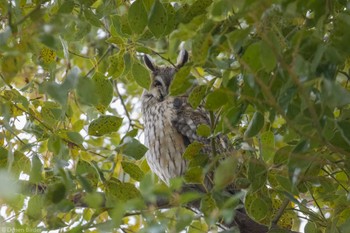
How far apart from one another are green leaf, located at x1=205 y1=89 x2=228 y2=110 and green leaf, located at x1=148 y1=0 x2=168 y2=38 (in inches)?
7.5

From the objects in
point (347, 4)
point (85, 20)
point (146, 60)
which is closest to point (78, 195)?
point (85, 20)

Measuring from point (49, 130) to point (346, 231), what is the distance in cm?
62

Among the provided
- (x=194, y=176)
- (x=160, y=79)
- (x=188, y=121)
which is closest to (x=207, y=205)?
(x=194, y=176)

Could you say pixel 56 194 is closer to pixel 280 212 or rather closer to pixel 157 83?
pixel 280 212

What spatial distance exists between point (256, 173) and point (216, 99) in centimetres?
18

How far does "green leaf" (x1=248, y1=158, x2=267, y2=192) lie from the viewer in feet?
4.06

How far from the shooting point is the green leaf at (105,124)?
137 cm

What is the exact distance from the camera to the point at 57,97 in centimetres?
106

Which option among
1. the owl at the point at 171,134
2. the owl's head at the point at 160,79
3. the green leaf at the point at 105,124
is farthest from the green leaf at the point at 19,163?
the owl's head at the point at 160,79

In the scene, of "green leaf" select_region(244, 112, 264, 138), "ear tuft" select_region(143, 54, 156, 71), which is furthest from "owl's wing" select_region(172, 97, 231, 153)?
"green leaf" select_region(244, 112, 264, 138)

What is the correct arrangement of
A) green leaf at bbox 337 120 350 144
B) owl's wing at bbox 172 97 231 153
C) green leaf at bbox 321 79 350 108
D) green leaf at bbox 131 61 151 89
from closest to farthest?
green leaf at bbox 321 79 350 108 < green leaf at bbox 337 120 350 144 < green leaf at bbox 131 61 151 89 < owl's wing at bbox 172 97 231 153

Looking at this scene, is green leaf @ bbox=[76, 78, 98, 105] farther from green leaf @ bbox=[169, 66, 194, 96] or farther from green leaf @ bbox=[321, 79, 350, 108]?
green leaf @ bbox=[321, 79, 350, 108]

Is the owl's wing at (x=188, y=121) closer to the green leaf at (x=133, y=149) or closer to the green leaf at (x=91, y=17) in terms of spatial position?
the green leaf at (x=91, y=17)

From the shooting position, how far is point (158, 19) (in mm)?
1253
